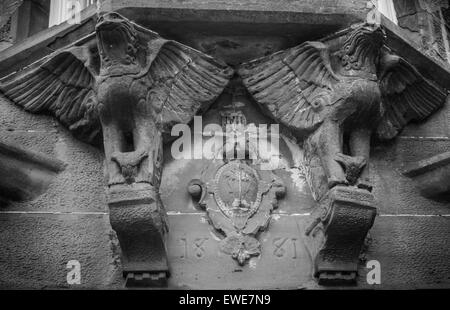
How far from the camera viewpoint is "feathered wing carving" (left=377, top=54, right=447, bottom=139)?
545 centimetres

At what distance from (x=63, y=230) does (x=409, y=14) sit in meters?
3.20

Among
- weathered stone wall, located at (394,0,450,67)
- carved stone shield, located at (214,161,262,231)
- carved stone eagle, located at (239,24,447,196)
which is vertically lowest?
carved stone shield, located at (214,161,262,231)

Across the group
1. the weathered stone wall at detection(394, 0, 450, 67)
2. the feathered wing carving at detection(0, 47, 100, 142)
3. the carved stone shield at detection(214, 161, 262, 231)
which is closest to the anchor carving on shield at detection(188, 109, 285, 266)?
the carved stone shield at detection(214, 161, 262, 231)

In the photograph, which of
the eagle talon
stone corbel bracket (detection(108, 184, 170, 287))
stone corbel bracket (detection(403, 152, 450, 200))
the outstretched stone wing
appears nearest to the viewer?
stone corbel bracket (detection(108, 184, 170, 287))

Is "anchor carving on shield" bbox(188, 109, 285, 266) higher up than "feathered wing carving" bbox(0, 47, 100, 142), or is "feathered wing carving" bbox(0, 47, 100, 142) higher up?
"feathered wing carving" bbox(0, 47, 100, 142)

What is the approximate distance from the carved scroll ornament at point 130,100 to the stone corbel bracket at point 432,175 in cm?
140

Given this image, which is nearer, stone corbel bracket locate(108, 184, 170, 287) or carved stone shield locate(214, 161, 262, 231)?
stone corbel bracket locate(108, 184, 170, 287)

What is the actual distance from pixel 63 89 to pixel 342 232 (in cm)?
205

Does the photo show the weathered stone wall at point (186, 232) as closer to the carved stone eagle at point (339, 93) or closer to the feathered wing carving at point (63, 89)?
the feathered wing carving at point (63, 89)

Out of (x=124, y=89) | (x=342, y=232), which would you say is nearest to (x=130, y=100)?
(x=124, y=89)

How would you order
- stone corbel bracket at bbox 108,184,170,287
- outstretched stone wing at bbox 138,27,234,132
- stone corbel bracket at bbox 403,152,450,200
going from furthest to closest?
stone corbel bracket at bbox 403,152,450,200 < outstretched stone wing at bbox 138,27,234,132 < stone corbel bracket at bbox 108,184,170,287

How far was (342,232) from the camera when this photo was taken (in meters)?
4.82

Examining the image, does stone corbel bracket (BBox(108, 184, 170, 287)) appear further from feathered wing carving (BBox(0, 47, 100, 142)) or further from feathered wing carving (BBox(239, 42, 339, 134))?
feathered wing carving (BBox(239, 42, 339, 134))
